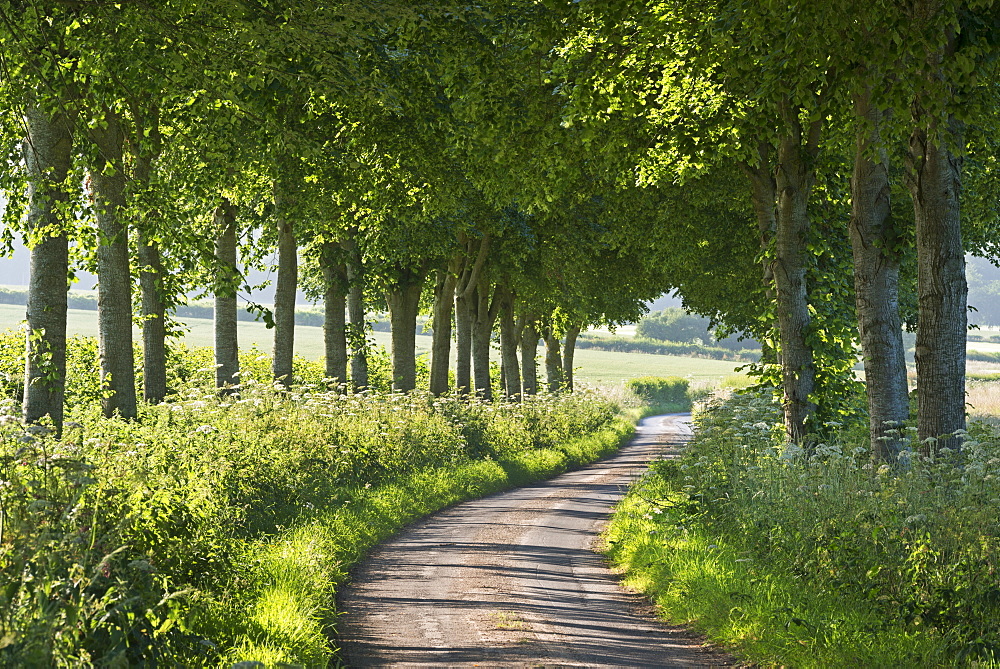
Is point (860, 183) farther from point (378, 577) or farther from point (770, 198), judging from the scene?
point (378, 577)

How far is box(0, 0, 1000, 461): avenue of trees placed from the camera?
36.6 ft

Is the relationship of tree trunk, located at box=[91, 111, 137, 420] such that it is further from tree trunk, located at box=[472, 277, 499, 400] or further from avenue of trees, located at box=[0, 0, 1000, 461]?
tree trunk, located at box=[472, 277, 499, 400]

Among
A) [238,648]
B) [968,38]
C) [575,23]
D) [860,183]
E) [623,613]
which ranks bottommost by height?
[623,613]

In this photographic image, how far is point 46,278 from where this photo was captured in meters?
13.6

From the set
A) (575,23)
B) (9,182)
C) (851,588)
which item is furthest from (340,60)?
(851,588)

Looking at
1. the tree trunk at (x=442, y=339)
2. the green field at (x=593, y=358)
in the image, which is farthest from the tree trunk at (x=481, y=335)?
the green field at (x=593, y=358)

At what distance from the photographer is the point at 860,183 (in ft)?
44.8

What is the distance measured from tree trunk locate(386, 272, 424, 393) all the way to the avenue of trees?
8485 mm

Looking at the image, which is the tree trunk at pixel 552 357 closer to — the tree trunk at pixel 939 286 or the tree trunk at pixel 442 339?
the tree trunk at pixel 442 339

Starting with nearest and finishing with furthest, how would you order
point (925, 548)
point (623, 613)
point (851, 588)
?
1. point (925, 548)
2. point (851, 588)
3. point (623, 613)

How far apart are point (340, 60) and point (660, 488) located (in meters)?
9.82

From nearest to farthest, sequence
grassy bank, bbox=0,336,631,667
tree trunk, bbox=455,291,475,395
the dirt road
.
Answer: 1. grassy bank, bbox=0,336,631,667
2. the dirt road
3. tree trunk, bbox=455,291,475,395

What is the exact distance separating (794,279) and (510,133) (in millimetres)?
6010

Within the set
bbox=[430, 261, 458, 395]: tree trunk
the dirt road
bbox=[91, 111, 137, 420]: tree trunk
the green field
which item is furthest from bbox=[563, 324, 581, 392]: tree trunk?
the green field
